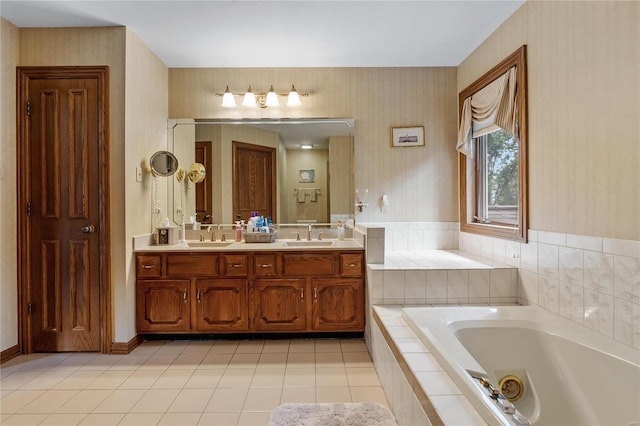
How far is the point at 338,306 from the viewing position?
2.85 meters

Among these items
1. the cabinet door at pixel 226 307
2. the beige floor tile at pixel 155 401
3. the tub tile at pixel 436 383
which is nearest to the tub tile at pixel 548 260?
the tub tile at pixel 436 383

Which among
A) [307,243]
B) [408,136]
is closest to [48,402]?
[307,243]

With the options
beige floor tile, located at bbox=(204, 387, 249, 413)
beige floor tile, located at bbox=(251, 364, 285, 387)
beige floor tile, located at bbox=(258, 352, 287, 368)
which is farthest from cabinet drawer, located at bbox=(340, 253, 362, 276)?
beige floor tile, located at bbox=(204, 387, 249, 413)

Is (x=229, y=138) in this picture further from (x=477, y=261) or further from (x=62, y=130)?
(x=477, y=261)

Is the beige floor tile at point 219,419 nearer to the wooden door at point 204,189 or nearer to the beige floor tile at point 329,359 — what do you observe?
Result: the beige floor tile at point 329,359

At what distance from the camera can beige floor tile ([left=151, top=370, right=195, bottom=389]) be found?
220 centimetres

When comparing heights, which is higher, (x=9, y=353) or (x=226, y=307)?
(x=226, y=307)

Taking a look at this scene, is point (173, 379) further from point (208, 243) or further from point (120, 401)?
point (208, 243)

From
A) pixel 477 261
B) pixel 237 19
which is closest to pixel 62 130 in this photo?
pixel 237 19

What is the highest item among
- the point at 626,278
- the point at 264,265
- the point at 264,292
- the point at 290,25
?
the point at 290,25

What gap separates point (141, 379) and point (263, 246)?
1.24 metres

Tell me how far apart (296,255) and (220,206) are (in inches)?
39.9

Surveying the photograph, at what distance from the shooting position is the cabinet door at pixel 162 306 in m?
2.80

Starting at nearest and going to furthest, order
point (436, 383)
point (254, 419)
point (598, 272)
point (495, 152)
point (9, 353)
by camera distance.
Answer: point (436, 383) → point (598, 272) → point (254, 419) → point (9, 353) → point (495, 152)
